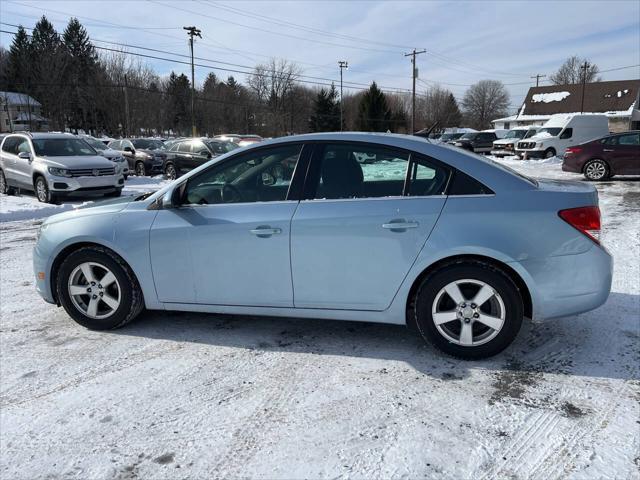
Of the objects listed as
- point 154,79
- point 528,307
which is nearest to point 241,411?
point 528,307

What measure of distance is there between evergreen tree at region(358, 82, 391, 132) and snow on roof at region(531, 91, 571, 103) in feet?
69.7

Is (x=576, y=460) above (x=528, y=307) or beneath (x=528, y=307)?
beneath

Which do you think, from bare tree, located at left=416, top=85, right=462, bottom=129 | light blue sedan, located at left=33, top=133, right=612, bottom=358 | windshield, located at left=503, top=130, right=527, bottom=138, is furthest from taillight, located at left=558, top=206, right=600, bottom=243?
bare tree, located at left=416, top=85, right=462, bottom=129

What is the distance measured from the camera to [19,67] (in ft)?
202

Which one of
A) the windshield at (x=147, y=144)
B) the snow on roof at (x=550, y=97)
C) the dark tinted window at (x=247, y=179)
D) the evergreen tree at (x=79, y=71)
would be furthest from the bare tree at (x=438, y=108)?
the dark tinted window at (x=247, y=179)

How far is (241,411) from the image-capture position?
2.96 metres

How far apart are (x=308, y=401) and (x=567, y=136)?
87.7 ft

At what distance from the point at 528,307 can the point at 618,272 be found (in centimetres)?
283

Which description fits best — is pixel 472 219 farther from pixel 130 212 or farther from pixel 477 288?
pixel 130 212

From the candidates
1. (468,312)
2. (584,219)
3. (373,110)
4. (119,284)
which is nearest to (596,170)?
(584,219)

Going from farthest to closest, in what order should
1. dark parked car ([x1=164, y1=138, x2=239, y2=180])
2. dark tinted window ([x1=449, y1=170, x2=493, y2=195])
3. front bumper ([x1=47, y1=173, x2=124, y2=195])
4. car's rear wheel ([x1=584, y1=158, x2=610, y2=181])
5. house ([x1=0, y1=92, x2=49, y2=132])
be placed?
house ([x1=0, y1=92, x2=49, y2=132])
dark parked car ([x1=164, y1=138, x2=239, y2=180])
car's rear wheel ([x1=584, y1=158, x2=610, y2=181])
front bumper ([x1=47, y1=173, x2=124, y2=195])
dark tinted window ([x1=449, y1=170, x2=493, y2=195])

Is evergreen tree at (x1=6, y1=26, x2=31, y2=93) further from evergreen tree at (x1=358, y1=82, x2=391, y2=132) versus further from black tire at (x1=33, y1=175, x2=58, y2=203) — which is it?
black tire at (x1=33, y1=175, x2=58, y2=203)

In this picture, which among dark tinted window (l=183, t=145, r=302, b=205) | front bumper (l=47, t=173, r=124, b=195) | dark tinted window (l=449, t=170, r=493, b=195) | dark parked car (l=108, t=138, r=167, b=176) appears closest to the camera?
dark tinted window (l=449, t=170, r=493, b=195)

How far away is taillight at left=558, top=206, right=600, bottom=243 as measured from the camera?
3342 mm
